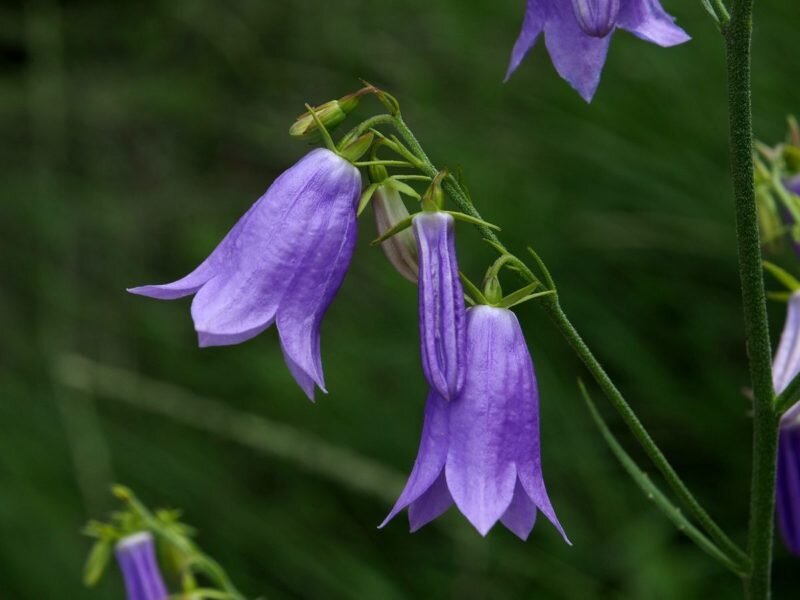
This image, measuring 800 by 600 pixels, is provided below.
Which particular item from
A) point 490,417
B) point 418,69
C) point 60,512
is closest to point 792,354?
point 490,417

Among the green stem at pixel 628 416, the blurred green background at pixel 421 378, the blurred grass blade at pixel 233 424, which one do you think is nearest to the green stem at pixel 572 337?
the green stem at pixel 628 416

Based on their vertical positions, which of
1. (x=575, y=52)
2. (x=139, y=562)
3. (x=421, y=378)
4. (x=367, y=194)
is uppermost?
(x=575, y=52)

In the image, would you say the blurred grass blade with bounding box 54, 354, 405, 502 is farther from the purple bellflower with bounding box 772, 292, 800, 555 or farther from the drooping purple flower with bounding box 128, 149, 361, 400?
the drooping purple flower with bounding box 128, 149, 361, 400

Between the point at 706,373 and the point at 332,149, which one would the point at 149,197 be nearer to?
the point at 706,373

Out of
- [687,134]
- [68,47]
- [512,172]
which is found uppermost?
[687,134]

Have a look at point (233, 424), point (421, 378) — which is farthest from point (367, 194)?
point (233, 424)

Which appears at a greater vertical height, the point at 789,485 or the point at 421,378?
the point at 789,485

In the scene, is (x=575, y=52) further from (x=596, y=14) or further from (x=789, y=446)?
(x=789, y=446)
